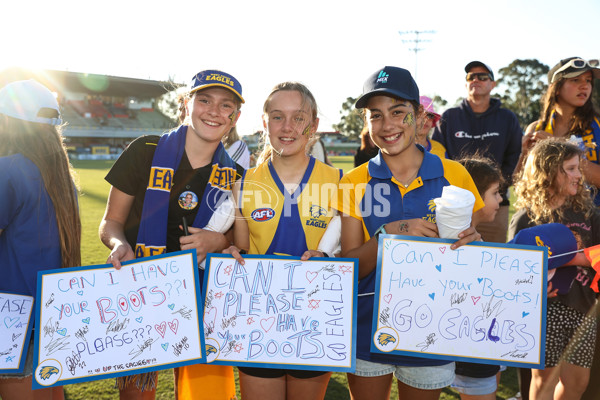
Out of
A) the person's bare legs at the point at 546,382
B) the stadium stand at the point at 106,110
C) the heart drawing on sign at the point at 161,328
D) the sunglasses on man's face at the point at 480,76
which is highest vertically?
the stadium stand at the point at 106,110

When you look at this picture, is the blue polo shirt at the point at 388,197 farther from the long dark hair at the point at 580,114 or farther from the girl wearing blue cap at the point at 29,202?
the long dark hair at the point at 580,114

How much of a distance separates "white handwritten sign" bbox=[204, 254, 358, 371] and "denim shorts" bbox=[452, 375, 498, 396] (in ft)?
2.79

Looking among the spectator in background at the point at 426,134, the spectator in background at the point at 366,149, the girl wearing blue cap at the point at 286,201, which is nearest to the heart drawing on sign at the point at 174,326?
the girl wearing blue cap at the point at 286,201

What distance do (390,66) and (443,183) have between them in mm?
679

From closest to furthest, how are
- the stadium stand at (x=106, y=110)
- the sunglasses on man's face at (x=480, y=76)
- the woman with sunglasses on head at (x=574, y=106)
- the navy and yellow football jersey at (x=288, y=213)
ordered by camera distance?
the navy and yellow football jersey at (x=288, y=213) < the woman with sunglasses on head at (x=574, y=106) < the sunglasses on man's face at (x=480, y=76) < the stadium stand at (x=106, y=110)

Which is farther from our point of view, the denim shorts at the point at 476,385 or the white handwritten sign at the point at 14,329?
the denim shorts at the point at 476,385

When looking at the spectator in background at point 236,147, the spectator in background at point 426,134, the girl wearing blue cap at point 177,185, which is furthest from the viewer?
the spectator in background at point 236,147

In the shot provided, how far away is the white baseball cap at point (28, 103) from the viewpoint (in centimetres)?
217

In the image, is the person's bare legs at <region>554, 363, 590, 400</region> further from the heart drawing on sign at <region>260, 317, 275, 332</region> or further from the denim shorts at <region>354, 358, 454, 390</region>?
the heart drawing on sign at <region>260, 317, 275, 332</region>

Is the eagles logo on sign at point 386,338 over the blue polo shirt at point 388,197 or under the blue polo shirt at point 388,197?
under

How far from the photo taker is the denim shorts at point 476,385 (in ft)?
7.88

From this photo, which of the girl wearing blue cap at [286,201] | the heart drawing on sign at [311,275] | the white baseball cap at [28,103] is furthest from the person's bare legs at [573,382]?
the white baseball cap at [28,103]

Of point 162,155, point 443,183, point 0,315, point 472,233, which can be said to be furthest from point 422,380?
point 0,315

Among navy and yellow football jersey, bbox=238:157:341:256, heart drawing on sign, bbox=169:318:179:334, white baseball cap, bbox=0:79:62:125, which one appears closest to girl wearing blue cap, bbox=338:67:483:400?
navy and yellow football jersey, bbox=238:157:341:256
